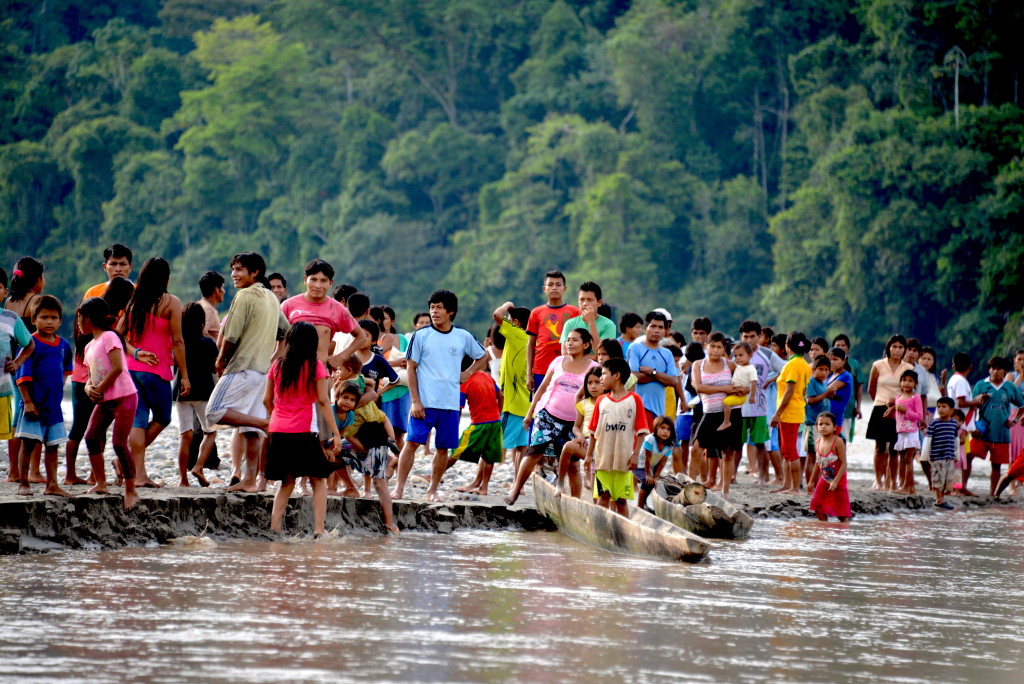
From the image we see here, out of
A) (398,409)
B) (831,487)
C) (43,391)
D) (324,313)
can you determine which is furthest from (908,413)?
(43,391)

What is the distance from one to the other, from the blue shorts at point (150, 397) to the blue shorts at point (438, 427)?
194 centimetres

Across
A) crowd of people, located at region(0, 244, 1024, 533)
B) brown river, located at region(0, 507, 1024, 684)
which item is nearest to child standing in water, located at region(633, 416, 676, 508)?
crowd of people, located at region(0, 244, 1024, 533)

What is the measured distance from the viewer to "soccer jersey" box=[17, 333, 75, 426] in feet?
29.9

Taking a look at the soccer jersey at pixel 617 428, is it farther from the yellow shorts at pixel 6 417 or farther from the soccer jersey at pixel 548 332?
the yellow shorts at pixel 6 417

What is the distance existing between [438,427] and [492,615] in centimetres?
391

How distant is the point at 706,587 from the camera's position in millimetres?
8062

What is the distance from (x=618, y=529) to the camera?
9391 millimetres

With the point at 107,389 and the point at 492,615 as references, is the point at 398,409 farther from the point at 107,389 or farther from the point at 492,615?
the point at 492,615

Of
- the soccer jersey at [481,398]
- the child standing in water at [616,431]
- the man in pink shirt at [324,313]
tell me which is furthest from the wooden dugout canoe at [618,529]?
the man in pink shirt at [324,313]

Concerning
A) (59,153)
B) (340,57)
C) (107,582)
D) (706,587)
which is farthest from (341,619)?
(340,57)

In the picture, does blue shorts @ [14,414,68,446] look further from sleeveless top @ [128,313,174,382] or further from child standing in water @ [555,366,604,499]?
child standing in water @ [555,366,604,499]

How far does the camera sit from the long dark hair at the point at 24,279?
9703mm

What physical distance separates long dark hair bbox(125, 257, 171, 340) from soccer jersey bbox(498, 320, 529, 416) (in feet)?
11.7

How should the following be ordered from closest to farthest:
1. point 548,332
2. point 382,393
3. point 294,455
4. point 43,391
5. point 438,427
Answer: point 294,455, point 43,391, point 438,427, point 382,393, point 548,332
